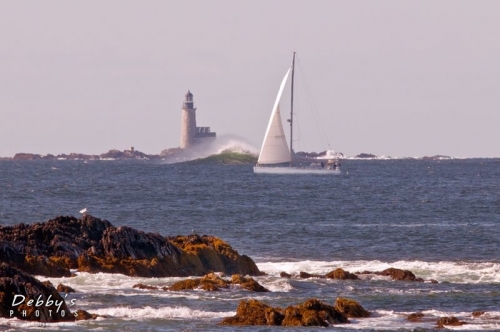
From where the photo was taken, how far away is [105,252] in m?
37.0

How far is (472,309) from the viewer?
1214 inches

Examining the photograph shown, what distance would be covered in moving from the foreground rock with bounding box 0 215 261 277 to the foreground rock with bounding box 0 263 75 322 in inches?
299

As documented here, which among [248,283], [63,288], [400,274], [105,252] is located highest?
[105,252]

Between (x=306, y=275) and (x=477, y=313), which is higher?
(x=306, y=275)

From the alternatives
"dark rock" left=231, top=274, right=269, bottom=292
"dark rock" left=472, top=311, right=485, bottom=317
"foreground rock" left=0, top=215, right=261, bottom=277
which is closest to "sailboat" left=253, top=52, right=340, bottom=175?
"foreground rock" left=0, top=215, right=261, bottom=277

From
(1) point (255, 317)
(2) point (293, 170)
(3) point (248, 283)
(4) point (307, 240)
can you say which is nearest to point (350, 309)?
(1) point (255, 317)

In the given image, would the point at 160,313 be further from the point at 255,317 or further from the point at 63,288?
the point at 63,288

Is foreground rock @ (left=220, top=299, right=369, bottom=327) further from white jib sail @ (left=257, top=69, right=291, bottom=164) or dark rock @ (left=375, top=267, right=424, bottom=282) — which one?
white jib sail @ (left=257, top=69, right=291, bottom=164)

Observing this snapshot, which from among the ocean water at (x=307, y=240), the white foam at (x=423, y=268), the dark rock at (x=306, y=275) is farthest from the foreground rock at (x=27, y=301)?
the white foam at (x=423, y=268)

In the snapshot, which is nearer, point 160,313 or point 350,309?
point 160,313

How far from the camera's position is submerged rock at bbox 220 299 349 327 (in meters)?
27.3

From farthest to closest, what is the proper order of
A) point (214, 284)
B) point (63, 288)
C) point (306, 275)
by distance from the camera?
point (306, 275)
point (214, 284)
point (63, 288)

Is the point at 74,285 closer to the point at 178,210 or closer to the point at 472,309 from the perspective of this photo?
the point at 472,309

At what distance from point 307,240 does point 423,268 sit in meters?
13.3
